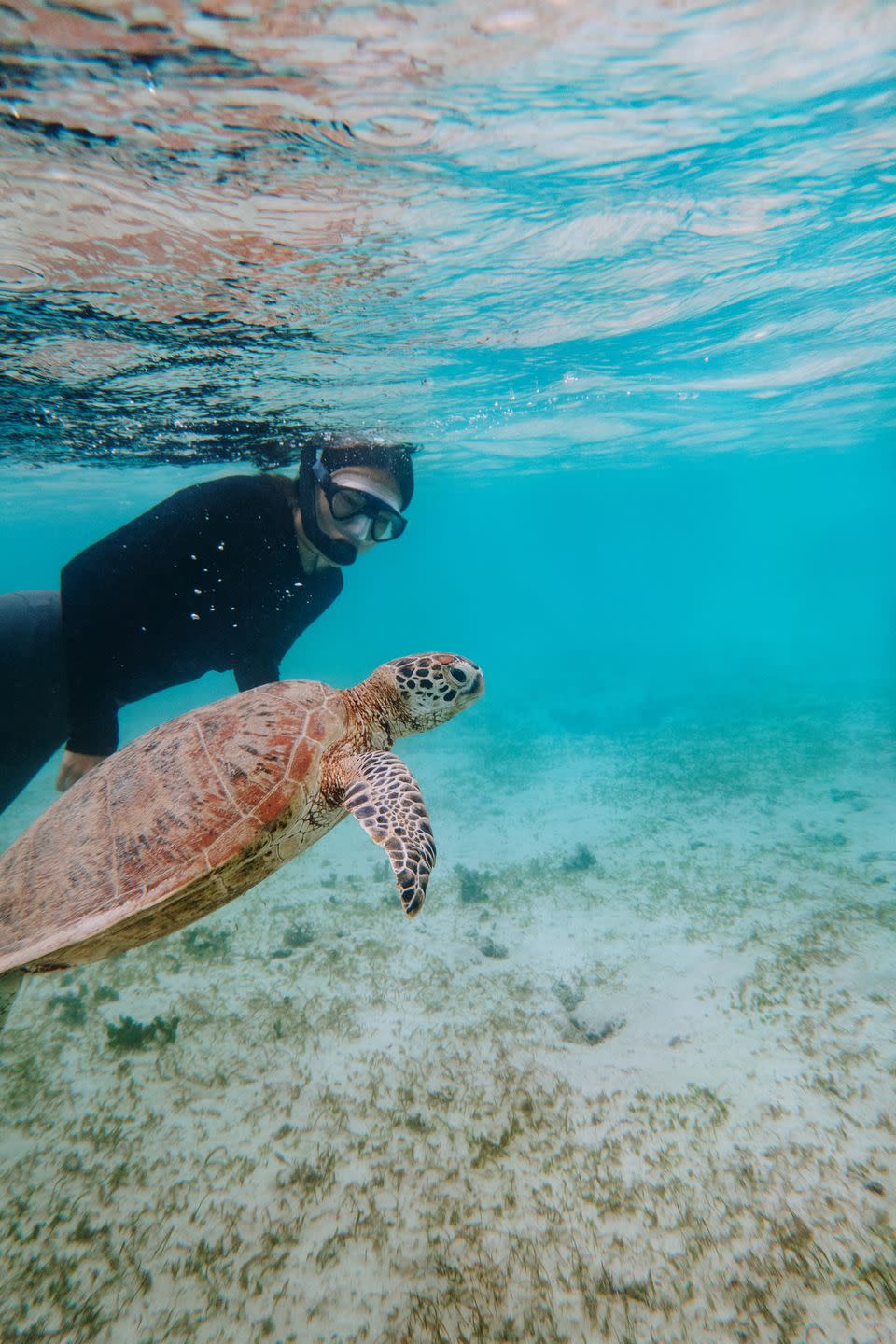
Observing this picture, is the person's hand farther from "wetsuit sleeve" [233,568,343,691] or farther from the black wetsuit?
"wetsuit sleeve" [233,568,343,691]

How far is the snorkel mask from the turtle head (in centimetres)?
178

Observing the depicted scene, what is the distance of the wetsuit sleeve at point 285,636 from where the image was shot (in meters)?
4.96

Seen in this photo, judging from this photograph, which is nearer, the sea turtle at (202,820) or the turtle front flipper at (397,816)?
the turtle front flipper at (397,816)

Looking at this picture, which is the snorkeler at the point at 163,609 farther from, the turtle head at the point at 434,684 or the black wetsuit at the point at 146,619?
the turtle head at the point at 434,684

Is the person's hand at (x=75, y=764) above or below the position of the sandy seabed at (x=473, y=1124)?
above

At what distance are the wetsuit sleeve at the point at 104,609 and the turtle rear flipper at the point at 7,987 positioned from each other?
158 cm

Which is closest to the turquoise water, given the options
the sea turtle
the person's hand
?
the sea turtle

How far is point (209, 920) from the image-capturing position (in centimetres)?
712

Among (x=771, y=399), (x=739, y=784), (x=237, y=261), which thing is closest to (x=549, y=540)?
(x=771, y=399)

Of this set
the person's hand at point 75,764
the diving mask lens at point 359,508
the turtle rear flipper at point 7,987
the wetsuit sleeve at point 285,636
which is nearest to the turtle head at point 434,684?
the wetsuit sleeve at point 285,636

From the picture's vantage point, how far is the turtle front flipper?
2.67m

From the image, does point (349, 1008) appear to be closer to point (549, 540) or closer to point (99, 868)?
point (99, 868)

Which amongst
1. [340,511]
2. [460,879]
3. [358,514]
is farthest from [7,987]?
[460,879]

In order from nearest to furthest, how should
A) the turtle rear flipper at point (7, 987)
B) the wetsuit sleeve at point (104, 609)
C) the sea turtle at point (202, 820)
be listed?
the sea turtle at point (202, 820)
the turtle rear flipper at point (7, 987)
the wetsuit sleeve at point (104, 609)
